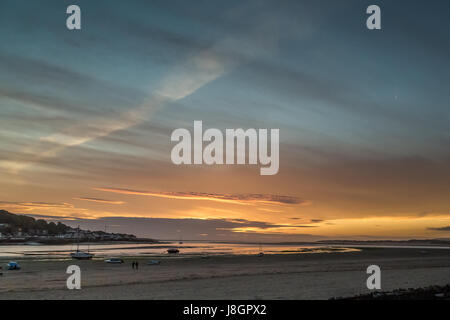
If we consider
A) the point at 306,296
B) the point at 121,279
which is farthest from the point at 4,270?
the point at 306,296

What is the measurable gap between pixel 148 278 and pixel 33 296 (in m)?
17.0

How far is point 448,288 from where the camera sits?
102 ft

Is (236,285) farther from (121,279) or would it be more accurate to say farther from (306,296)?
(121,279)

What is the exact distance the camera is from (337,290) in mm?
Answer: 37906

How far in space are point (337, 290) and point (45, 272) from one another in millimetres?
42891
